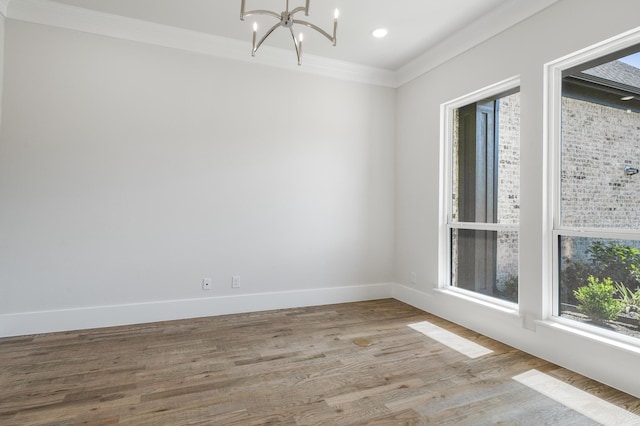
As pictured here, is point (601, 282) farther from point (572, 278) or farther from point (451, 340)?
point (451, 340)

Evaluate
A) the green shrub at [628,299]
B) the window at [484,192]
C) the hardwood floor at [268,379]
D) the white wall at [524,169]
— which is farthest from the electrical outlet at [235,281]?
the green shrub at [628,299]

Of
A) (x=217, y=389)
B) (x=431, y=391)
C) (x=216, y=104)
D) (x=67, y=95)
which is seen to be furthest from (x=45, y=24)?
(x=431, y=391)

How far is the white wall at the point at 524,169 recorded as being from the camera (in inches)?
95.6

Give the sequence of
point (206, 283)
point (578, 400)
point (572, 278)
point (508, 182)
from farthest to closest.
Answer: point (206, 283) < point (508, 182) < point (572, 278) < point (578, 400)

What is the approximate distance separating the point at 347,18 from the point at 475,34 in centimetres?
125

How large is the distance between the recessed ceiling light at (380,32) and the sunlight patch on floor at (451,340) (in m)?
2.97

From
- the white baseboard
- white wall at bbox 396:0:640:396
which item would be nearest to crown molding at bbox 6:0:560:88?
white wall at bbox 396:0:640:396

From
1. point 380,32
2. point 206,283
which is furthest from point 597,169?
point 206,283

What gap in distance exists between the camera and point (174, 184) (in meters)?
3.64

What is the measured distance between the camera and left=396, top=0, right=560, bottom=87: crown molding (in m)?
2.94

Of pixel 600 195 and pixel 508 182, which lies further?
pixel 508 182

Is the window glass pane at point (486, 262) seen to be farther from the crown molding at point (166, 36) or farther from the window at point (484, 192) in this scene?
the crown molding at point (166, 36)

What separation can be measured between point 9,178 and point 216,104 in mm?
1968

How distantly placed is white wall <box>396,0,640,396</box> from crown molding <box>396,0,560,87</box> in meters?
0.06
